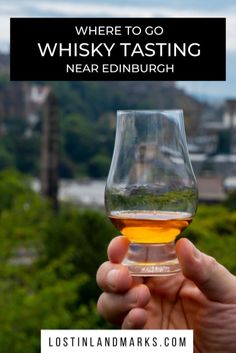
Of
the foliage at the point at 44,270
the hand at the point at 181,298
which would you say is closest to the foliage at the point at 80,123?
the foliage at the point at 44,270

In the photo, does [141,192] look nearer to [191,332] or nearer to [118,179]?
[118,179]

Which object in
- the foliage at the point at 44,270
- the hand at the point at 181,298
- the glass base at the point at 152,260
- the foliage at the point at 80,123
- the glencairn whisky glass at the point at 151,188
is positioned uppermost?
the foliage at the point at 80,123

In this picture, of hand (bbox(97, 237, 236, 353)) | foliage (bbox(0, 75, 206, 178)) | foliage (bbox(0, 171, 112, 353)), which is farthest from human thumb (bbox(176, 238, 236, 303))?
foliage (bbox(0, 75, 206, 178))

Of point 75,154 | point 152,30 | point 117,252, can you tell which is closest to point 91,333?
point 117,252

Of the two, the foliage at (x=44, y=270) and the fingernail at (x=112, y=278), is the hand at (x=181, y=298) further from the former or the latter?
the foliage at (x=44, y=270)

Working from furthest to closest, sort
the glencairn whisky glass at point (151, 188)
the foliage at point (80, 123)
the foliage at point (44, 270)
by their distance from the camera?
the foliage at point (80, 123) < the foliage at point (44, 270) < the glencairn whisky glass at point (151, 188)

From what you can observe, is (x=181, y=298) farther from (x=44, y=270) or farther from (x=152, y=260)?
(x=44, y=270)
